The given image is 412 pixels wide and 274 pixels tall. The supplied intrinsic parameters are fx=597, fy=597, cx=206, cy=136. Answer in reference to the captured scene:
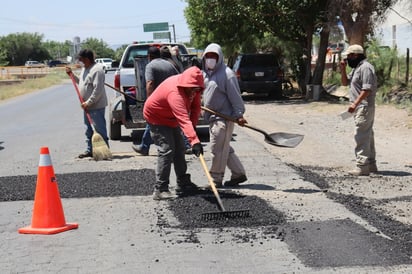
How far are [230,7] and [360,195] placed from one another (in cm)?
1684

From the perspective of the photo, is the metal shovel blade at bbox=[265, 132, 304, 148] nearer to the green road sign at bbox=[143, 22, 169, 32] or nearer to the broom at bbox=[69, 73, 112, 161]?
the broom at bbox=[69, 73, 112, 161]

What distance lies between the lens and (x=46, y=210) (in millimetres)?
5938

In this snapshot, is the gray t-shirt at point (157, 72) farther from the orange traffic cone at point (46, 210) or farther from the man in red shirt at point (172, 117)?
the orange traffic cone at point (46, 210)

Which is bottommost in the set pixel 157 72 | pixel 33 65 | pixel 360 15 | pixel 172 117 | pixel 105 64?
pixel 33 65

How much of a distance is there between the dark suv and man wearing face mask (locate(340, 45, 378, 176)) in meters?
14.8

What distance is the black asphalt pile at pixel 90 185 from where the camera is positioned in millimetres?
7574

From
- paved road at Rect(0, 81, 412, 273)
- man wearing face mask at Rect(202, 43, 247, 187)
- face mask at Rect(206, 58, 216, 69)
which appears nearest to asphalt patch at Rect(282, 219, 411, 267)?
paved road at Rect(0, 81, 412, 273)

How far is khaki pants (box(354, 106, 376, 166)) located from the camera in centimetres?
843

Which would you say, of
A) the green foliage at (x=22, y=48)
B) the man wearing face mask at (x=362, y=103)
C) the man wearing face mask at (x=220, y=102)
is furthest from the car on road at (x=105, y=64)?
the green foliage at (x=22, y=48)

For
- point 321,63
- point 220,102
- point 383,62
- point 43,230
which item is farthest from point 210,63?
point 321,63

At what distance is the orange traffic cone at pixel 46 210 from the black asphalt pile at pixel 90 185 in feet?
4.75

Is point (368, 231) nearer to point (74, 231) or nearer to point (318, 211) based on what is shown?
point (318, 211)

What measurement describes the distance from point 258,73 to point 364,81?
15192 millimetres

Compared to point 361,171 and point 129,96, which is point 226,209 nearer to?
point 361,171
